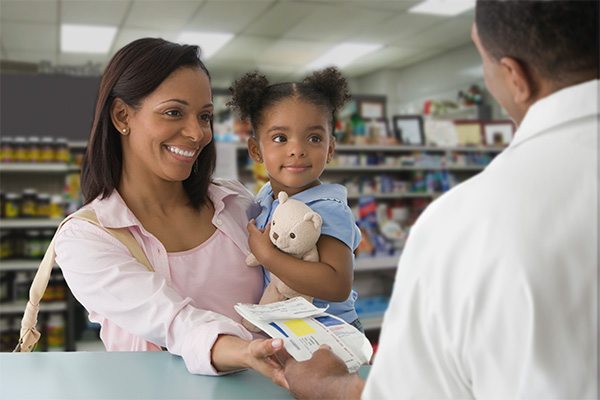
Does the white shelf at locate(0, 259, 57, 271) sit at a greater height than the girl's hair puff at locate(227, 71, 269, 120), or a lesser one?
lesser

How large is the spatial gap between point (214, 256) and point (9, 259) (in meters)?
3.25

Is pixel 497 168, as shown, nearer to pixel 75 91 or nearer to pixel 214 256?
pixel 214 256

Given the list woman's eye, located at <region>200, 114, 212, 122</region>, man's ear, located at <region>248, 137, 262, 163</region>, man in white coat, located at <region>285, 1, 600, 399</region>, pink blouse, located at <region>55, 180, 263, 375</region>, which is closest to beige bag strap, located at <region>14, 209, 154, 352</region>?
pink blouse, located at <region>55, 180, 263, 375</region>

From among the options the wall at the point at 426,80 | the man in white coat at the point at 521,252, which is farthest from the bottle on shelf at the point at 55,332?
the wall at the point at 426,80

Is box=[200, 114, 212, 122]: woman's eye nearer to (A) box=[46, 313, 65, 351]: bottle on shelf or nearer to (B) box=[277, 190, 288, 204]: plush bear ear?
(B) box=[277, 190, 288, 204]: plush bear ear

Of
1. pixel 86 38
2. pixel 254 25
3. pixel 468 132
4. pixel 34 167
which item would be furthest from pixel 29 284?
pixel 86 38

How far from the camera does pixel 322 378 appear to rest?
3.16ft

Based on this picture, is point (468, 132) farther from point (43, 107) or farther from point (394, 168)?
point (43, 107)

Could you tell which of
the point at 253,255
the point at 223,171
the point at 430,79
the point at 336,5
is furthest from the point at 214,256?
the point at 430,79

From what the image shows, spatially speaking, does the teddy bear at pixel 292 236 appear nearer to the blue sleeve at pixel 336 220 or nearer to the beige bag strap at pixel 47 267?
the blue sleeve at pixel 336 220

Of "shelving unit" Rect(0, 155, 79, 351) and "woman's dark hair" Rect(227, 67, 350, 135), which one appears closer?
"woman's dark hair" Rect(227, 67, 350, 135)

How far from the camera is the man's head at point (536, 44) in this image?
0.73m

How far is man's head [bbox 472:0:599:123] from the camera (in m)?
0.73

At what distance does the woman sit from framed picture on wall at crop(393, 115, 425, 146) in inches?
159
